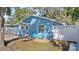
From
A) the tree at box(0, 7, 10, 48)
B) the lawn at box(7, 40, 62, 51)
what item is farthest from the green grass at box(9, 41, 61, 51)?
the tree at box(0, 7, 10, 48)

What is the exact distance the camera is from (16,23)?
3.95ft

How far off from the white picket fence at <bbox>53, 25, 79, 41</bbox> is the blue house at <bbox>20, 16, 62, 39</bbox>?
0.23 feet

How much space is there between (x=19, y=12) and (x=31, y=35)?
0.71 ft

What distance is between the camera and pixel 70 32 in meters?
1.19

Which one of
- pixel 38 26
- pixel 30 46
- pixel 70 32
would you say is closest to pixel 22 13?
pixel 38 26

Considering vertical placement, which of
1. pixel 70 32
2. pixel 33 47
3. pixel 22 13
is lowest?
pixel 33 47

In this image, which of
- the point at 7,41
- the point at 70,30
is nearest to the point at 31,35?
the point at 7,41

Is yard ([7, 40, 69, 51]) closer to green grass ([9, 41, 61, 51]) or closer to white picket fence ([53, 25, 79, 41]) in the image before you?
green grass ([9, 41, 61, 51])

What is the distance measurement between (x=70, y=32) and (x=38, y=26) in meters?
0.27

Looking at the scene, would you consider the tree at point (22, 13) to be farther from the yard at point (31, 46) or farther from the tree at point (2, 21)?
the yard at point (31, 46)

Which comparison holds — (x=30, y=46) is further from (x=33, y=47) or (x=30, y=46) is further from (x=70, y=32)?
(x=70, y=32)

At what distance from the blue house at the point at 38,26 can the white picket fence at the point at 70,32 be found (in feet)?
0.23

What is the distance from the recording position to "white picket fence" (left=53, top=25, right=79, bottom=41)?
119 cm
